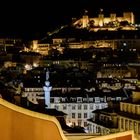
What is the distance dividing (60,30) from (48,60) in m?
14.2

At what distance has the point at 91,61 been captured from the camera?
99.7 ft

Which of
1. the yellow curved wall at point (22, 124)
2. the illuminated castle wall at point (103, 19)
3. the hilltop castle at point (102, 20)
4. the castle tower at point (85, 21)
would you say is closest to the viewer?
the yellow curved wall at point (22, 124)

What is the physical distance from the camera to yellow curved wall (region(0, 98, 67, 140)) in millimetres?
1870

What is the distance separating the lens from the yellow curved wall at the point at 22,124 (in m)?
1.87

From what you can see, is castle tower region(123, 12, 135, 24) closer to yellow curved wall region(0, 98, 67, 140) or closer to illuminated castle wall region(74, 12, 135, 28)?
illuminated castle wall region(74, 12, 135, 28)

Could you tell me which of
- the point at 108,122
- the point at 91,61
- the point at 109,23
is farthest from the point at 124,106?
the point at 109,23

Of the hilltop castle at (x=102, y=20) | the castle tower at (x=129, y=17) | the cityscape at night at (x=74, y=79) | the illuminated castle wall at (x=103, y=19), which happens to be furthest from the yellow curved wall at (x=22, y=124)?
the castle tower at (x=129, y=17)

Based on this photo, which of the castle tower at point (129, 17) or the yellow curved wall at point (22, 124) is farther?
the castle tower at point (129, 17)

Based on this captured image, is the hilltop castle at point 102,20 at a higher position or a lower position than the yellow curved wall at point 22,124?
higher

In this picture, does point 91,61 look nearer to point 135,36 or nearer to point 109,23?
point 135,36

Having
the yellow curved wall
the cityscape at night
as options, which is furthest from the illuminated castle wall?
the yellow curved wall

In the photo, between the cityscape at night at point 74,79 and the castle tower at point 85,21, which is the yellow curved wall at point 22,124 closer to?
the cityscape at night at point 74,79

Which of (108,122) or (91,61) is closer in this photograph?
(108,122)

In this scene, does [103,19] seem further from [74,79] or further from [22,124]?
[22,124]
